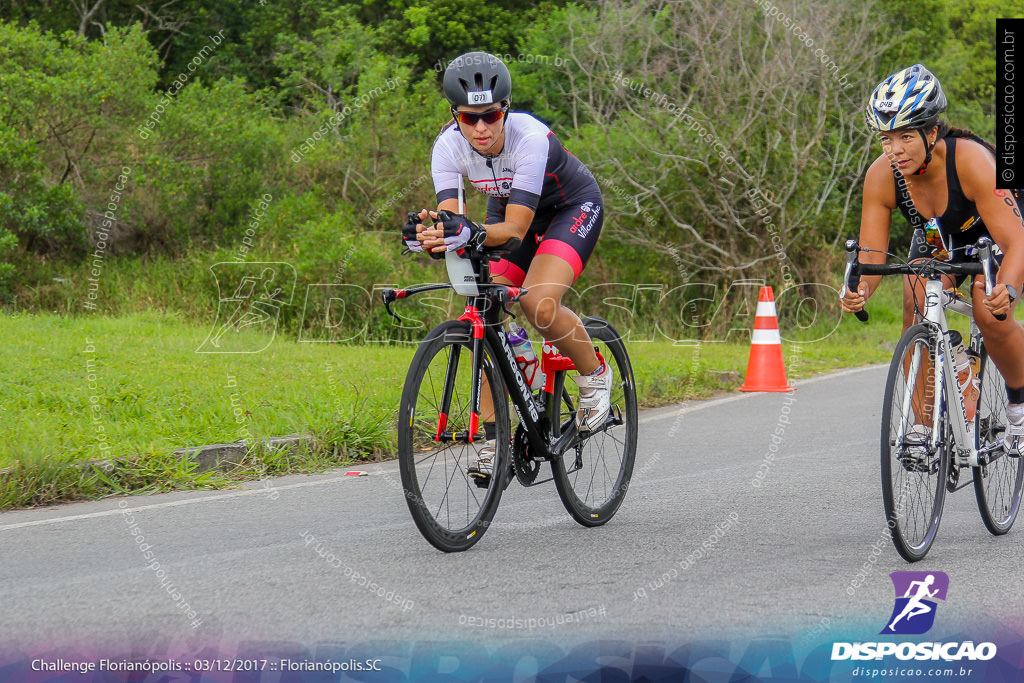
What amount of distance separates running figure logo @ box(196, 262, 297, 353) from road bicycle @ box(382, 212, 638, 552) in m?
9.78

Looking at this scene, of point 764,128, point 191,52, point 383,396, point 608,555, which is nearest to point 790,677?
point 608,555

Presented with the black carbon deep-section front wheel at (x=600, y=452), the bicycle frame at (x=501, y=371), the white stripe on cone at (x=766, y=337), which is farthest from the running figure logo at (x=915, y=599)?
the white stripe on cone at (x=766, y=337)

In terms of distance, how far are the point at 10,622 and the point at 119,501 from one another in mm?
2284

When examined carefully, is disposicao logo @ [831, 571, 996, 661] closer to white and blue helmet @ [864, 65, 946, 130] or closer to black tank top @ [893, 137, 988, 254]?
black tank top @ [893, 137, 988, 254]

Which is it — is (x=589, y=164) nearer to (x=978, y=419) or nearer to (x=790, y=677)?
(x=978, y=419)

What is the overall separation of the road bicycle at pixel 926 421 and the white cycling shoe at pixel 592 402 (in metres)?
1.29

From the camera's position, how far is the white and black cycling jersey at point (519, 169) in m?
5.06

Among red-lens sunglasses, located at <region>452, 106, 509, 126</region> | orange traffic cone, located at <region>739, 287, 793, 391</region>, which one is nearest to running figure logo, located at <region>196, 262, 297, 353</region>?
orange traffic cone, located at <region>739, 287, 793, 391</region>

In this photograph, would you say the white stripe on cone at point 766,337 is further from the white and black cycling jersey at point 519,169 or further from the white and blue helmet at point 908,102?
the white and blue helmet at point 908,102

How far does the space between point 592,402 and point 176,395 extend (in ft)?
14.2

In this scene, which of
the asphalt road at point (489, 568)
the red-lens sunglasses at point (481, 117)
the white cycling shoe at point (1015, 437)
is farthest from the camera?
the white cycling shoe at point (1015, 437)

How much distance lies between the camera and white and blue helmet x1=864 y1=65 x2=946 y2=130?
15.7 feet

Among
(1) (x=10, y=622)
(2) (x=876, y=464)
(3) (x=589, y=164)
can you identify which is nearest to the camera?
(1) (x=10, y=622)

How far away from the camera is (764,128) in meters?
18.0
